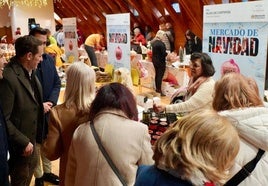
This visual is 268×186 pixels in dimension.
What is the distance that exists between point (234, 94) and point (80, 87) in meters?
0.86

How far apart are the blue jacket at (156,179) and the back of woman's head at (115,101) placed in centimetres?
52

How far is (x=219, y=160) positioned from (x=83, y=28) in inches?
655

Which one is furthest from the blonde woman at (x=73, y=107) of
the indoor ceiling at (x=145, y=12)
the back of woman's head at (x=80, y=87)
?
the indoor ceiling at (x=145, y=12)

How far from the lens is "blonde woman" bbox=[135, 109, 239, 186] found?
1076mm

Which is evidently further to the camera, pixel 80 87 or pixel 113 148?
pixel 80 87

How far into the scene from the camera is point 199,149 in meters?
1.09

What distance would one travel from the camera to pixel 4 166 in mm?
2039

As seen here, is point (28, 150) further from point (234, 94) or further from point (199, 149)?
point (199, 149)

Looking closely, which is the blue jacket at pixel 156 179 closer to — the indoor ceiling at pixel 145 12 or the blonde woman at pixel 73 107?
the blonde woman at pixel 73 107

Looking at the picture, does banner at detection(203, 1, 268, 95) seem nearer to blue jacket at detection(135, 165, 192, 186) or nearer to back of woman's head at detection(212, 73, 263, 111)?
back of woman's head at detection(212, 73, 263, 111)

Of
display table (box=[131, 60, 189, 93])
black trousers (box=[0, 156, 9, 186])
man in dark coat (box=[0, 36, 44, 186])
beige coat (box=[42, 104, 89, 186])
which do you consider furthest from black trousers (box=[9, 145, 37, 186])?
display table (box=[131, 60, 189, 93])

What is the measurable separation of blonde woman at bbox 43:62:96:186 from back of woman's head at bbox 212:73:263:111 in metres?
0.73

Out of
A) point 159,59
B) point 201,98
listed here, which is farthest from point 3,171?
point 159,59

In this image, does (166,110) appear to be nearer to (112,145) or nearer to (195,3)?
(112,145)
